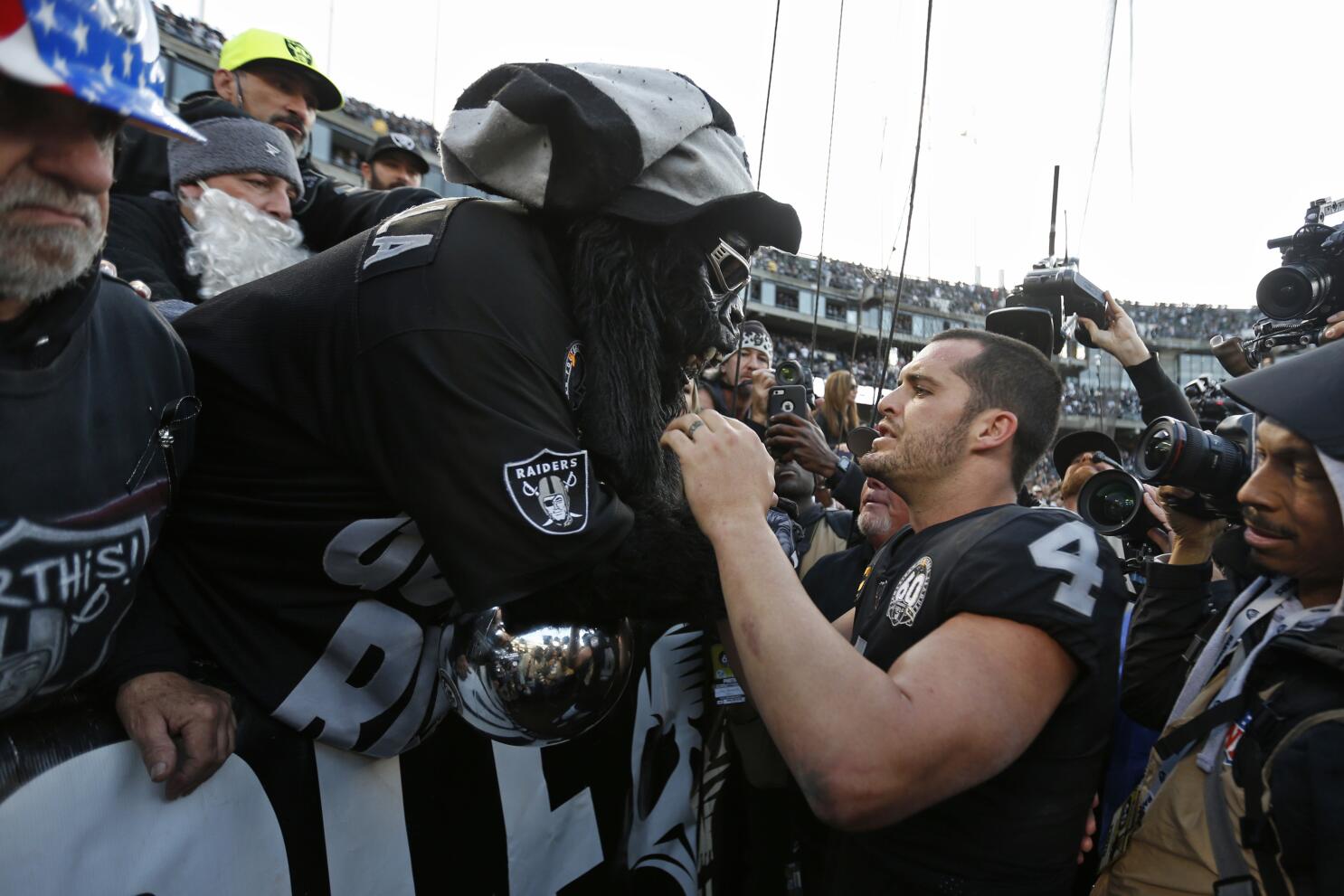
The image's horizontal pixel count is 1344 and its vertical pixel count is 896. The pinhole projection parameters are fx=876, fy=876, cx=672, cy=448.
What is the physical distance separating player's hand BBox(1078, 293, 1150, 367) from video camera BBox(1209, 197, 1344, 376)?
1.39ft

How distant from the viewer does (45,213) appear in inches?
44.2

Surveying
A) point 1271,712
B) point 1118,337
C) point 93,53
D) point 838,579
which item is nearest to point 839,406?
point 1118,337

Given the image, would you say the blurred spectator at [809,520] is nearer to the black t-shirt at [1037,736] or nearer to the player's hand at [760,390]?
the player's hand at [760,390]

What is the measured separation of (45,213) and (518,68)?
0.92 meters

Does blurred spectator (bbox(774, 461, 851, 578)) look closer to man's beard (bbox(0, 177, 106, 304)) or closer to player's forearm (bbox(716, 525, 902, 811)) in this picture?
player's forearm (bbox(716, 525, 902, 811))

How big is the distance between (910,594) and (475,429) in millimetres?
982

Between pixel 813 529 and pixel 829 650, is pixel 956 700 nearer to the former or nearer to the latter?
pixel 829 650

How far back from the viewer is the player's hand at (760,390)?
15.3 feet

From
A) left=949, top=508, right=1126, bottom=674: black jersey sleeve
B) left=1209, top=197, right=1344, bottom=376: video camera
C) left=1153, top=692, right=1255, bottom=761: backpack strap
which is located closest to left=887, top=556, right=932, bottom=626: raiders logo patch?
left=949, top=508, right=1126, bottom=674: black jersey sleeve

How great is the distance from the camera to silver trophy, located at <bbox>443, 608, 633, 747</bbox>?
1.62 metres

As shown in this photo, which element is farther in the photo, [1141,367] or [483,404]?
[1141,367]

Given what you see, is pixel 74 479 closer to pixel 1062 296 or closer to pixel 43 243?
pixel 43 243

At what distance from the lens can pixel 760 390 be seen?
15.5ft

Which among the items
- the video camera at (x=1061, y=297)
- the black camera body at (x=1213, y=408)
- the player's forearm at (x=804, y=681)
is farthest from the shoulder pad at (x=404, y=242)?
the black camera body at (x=1213, y=408)
